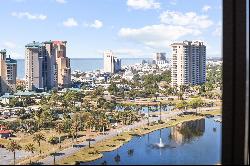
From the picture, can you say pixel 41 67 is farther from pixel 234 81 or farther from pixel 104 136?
pixel 234 81

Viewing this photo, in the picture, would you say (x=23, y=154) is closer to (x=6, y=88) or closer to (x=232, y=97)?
(x=232, y=97)

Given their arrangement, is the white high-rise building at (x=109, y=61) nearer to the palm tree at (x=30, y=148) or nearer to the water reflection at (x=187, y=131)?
the water reflection at (x=187, y=131)

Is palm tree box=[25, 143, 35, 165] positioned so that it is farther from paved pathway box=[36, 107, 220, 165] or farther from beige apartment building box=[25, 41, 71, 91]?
beige apartment building box=[25, 41, 71, 91]

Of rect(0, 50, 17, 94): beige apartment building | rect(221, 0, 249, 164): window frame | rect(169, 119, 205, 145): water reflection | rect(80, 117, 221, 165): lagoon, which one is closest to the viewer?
rect(221, 0, 249, 164): window frame

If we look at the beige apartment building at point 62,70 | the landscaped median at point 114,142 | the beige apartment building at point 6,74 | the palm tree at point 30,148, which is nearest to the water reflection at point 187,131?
the landscaped median at point 114,142

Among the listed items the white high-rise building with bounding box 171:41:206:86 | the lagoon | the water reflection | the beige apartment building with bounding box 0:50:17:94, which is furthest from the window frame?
the white high-rise building with bounding box 171:41:206:86

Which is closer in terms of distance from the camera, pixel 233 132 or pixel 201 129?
pixel 233 132

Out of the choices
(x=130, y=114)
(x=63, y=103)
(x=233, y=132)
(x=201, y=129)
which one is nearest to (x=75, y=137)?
(x=130, y=114)
